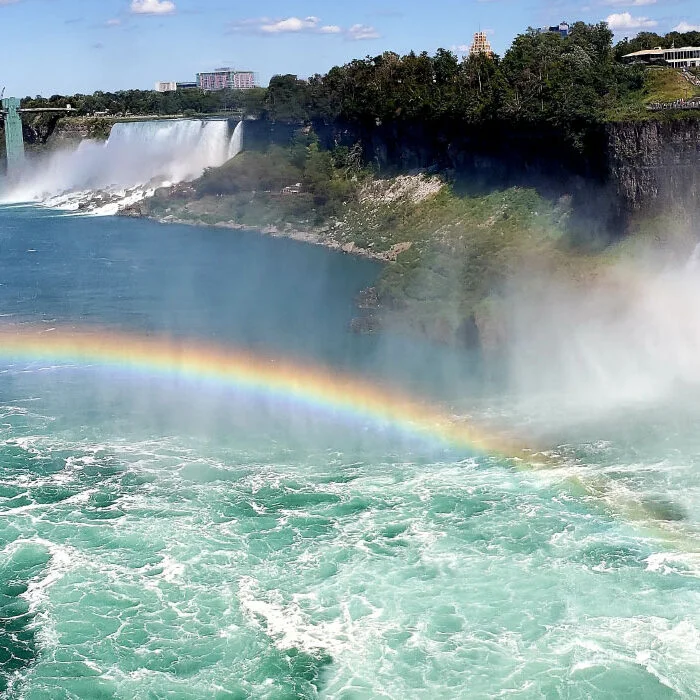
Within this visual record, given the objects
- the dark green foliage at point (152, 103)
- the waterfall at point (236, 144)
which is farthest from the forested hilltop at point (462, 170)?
the dark green foliage at point (152, 103)

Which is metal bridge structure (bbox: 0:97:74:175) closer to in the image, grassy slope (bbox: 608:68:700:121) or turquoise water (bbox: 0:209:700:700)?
grassy slope (bbox: 608:68:700:121)

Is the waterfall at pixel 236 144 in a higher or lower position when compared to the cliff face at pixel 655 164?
higher

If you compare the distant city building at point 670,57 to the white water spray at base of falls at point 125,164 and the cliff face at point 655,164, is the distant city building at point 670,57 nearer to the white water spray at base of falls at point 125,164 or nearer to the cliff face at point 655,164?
the cliff face at point 655,164

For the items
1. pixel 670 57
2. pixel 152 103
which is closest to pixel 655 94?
pixel 670 57

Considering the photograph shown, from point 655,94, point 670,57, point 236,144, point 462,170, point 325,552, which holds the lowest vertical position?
point 325,552

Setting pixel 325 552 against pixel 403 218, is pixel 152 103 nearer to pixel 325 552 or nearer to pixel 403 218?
pixel 403 218

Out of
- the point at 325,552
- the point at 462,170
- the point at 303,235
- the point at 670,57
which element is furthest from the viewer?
the point at 670,57

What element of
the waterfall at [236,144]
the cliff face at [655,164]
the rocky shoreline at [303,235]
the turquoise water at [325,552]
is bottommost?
the turquoise water at [325,552]
